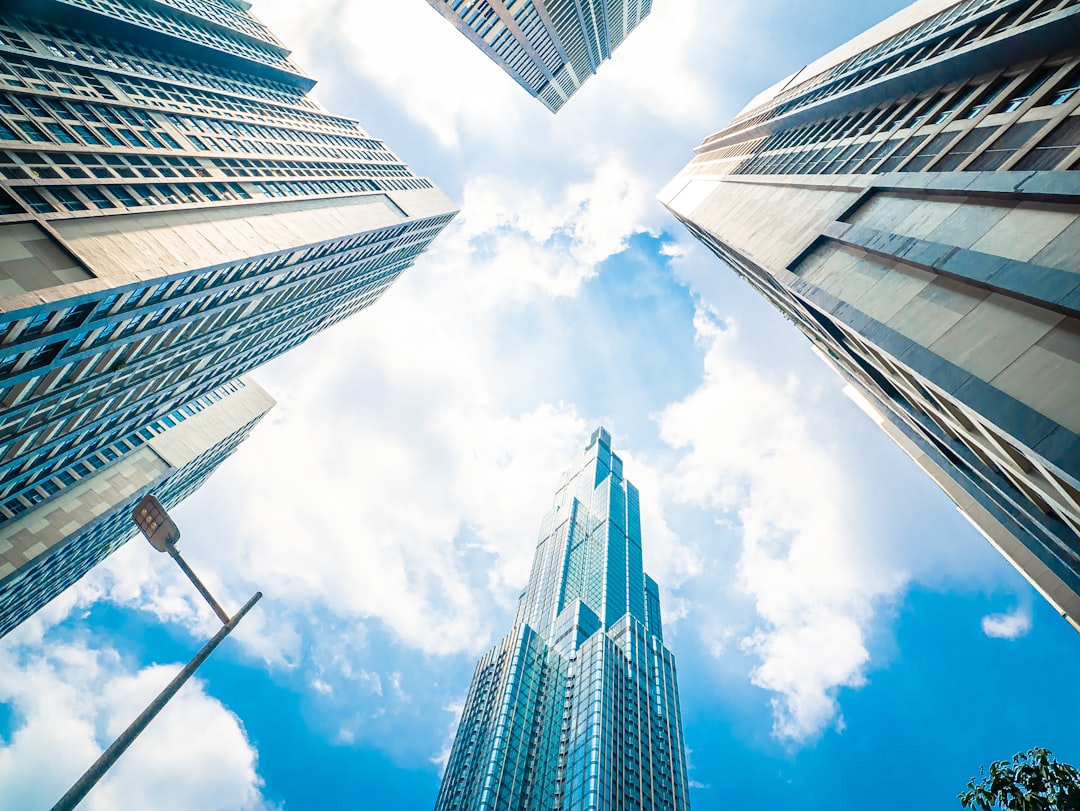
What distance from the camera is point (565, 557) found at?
178750 millimetres

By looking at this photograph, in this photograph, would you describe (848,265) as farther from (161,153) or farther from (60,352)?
(161,153)

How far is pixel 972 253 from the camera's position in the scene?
15.7m

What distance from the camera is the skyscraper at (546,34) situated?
98.8 meters

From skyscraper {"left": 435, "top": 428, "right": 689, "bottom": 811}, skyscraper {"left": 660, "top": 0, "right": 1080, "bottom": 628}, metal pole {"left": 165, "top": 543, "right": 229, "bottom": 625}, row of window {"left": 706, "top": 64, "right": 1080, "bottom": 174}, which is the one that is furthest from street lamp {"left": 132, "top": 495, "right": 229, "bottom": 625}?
skyscraper {"left": 435, "top": 428, "right": 689, "bottom": 811}

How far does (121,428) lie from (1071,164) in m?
73.6

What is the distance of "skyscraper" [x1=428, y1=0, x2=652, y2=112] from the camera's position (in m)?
98.8

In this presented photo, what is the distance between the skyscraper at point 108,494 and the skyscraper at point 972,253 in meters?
74.8

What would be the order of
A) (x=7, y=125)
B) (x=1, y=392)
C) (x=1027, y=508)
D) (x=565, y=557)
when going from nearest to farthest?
(x=1027, y=508) < (x=1, y=392) < (x=7, y=125) < (x=565, y=557)

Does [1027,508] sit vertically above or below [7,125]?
below

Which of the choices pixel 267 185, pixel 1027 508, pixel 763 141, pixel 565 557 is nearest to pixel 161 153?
pixel 267 185

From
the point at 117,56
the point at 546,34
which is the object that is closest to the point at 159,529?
the point at 117,56

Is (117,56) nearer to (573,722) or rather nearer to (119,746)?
(119,746)

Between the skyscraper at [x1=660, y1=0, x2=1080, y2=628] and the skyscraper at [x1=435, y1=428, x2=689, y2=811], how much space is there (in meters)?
84.0

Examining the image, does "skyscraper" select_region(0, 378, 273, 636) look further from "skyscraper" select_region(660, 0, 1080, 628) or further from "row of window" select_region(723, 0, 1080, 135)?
"row of window" select_region(723, 0, 1080, 135)
